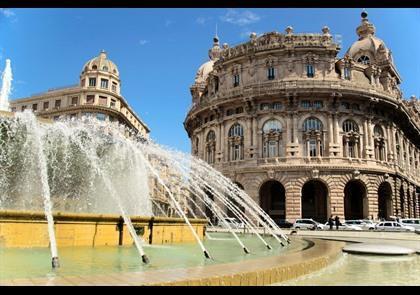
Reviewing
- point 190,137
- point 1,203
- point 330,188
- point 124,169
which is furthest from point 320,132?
point 1,203

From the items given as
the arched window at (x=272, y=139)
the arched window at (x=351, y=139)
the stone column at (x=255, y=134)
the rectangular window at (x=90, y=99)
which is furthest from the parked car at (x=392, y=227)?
the rectangular window at (x=90, y=99)

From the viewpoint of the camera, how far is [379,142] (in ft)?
148

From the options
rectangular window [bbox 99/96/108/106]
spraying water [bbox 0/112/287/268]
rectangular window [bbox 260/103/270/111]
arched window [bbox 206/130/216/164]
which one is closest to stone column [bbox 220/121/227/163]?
arched window [bbox 206/130/216/164]

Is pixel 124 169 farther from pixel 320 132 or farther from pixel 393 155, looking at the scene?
pixel 393 155

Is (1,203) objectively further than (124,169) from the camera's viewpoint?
No

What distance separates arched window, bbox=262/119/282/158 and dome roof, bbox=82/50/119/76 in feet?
97.3

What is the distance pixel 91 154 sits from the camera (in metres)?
15.5

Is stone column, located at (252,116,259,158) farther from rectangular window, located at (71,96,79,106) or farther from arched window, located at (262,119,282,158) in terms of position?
rectangular window, located at (71,96,79,106)

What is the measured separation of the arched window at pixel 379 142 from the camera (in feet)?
148

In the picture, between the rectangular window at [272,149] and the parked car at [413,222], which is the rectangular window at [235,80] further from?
the parked car at [413,222]

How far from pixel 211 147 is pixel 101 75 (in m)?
22.6

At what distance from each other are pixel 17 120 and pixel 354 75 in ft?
137

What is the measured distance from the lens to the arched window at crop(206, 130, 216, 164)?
4891cm

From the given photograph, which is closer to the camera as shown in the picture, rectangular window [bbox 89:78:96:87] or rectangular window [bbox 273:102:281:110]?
rectangular window [bbox 273:102:281:110]
